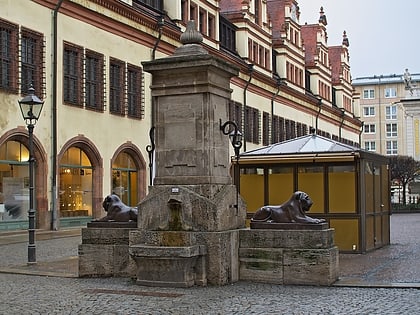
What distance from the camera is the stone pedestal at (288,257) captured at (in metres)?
11.9

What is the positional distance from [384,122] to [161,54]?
281 ft

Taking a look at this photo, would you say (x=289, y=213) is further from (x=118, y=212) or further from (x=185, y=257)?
(x=118, y=212)

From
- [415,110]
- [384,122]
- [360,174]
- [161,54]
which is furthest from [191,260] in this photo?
[384,122]

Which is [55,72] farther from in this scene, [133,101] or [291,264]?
[291,264]

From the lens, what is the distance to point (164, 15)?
37.3 m

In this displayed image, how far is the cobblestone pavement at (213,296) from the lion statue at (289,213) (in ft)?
3.93

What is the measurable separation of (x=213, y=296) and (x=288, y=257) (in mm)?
1779

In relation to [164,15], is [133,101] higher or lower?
lower

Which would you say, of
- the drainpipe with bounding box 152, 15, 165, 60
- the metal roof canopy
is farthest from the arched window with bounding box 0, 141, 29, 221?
the metal roof canopy

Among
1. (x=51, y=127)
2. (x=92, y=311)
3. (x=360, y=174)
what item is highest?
(x=51, y=127)

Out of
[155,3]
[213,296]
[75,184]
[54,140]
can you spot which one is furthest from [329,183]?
[155,3]

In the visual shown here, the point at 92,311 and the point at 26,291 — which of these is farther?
the point at 26,291

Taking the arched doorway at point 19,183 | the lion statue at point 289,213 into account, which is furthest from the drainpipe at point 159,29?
the lion statue at point 289,213

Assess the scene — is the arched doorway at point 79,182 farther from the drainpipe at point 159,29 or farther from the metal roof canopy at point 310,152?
the metal roof canopy at point 310,152
